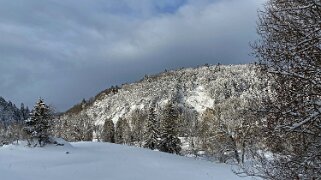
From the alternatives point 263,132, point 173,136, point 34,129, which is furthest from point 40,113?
point 263,132

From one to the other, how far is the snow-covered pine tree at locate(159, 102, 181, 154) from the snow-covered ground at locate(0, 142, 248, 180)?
1370 cm

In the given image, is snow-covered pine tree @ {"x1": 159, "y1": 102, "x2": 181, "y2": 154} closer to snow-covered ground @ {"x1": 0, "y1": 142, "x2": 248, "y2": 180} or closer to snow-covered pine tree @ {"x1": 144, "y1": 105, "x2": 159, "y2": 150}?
→ snow-covered pine tree @ {"x1": 144, "y1": 105, "x2": 159, "y2": 150}

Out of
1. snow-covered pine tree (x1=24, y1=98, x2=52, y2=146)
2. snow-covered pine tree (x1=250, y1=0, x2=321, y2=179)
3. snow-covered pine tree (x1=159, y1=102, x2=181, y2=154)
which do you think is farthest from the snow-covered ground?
snow-covered pine tree (x1=250, y1=0, x2=321, y2=179)

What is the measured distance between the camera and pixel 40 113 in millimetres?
44094

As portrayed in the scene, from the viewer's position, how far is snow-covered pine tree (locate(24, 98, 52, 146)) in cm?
4100

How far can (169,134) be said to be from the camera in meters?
Answer: 56.2

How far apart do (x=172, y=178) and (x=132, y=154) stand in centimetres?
1029

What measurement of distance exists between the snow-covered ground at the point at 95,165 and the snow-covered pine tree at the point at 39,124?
5.01 feet

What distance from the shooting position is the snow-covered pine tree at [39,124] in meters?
41.0

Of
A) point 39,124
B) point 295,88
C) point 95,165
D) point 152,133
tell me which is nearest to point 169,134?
point 152,133

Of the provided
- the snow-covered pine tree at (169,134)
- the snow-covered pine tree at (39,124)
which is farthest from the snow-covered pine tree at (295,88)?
the snow-covered pine tree at (169,134)

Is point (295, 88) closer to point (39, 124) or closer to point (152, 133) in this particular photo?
point (39, 124)

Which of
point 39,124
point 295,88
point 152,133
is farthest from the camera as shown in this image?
point 152,133

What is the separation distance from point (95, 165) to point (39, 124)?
12.6 metres
